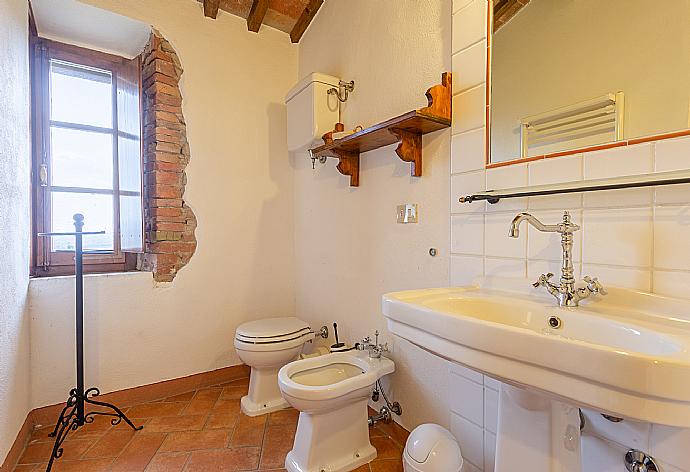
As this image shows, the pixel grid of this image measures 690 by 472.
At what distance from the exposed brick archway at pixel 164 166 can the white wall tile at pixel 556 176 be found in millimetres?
1904

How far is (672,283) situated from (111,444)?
88.0 inches

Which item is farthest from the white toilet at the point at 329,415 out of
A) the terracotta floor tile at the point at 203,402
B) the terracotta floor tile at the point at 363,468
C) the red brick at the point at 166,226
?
the red brick at the point at 166,226

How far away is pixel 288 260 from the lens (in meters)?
2.63

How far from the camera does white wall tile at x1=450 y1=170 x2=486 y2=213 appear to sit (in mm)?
1316

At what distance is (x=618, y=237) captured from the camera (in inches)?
38.2

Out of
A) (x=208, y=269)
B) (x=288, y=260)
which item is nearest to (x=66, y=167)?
(x=208, y=269)

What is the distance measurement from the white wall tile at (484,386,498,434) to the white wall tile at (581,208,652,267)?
0.57 metres

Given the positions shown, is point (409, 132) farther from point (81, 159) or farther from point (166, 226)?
point (81, 159)

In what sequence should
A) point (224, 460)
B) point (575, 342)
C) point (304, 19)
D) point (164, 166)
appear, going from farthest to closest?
point (304, 19), point (164, 166), point (224, 460), point (575, 342)

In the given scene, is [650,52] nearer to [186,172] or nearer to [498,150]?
[498,150]

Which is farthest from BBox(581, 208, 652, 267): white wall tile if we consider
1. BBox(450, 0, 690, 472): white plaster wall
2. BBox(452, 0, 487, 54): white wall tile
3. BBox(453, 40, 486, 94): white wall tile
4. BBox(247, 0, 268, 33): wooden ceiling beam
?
BBox(247, 0, 268, 33): wooden ceiling beam

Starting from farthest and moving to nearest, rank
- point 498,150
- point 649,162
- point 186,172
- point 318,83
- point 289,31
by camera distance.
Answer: point 289,31 < point 186,172 < point 318,83 < point 498,150 < point 649,162

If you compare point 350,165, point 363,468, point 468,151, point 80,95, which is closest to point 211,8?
point 80,95

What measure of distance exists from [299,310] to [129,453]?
1.25 m
